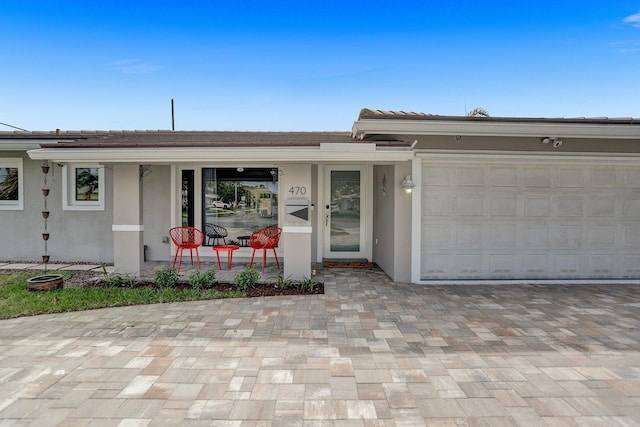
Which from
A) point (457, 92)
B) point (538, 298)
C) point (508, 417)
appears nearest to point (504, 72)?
point (457, 92)

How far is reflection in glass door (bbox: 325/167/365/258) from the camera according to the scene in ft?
29.5

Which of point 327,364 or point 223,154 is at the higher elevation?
point 223,154

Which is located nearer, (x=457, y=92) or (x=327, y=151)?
(x=327, y=151)

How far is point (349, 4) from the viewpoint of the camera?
35.4ft

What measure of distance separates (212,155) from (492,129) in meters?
4.95

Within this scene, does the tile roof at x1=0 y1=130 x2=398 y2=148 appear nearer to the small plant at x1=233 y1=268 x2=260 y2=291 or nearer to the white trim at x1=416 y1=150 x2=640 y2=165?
the white trim at x1=416 y1=150 x2=640 y2=165

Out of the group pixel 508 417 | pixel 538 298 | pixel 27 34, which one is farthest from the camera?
pixel 27 34

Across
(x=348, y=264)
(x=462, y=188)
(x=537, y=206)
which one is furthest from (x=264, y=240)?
(x=537, y=206)

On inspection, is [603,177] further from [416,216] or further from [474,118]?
[416,216]

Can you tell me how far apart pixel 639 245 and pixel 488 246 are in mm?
3131

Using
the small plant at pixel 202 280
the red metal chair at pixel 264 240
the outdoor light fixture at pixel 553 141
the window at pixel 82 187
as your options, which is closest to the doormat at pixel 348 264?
the red metal chair at pixel 264 240

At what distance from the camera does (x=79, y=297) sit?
5.73m

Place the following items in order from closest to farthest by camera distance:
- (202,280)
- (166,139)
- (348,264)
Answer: (202,280), (166,139), (348,264)

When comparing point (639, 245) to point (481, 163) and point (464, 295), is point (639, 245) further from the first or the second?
point (464, 295)
